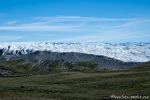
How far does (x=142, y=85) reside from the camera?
53000mm

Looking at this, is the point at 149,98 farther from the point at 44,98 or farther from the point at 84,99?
the point at 44,98

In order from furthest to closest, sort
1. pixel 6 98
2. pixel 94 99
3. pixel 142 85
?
pixel 142 85, pixel 6 98, pixel 94 99

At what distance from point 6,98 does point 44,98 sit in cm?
781

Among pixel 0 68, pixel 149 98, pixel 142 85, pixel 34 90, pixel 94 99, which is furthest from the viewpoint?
pixel 0 68

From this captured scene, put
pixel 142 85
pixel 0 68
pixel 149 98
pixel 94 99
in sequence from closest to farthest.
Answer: pixel 149 98 → pixel 94 99 → pixel 142 85 → pixel 0 68

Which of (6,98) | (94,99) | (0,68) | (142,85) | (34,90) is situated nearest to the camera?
(94,99)

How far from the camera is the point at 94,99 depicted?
4147 cm

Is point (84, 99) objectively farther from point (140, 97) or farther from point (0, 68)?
point (0, 68)

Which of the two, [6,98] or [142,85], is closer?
[6,98]

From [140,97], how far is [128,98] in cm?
212

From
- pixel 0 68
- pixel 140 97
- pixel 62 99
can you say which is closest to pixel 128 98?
pixel 140 97

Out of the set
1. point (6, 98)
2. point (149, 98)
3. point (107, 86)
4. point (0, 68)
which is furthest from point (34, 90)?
point (0, 68)

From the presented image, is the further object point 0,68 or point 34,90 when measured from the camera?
point 0,68

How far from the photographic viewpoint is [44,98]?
45.2 meters
